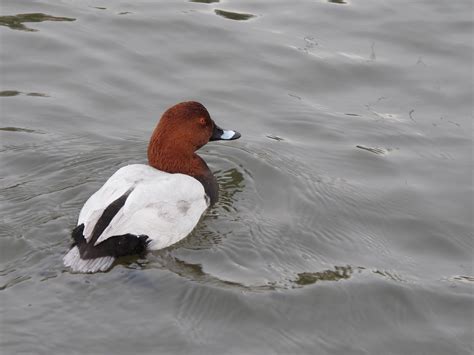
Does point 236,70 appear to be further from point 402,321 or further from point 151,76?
point 402,321

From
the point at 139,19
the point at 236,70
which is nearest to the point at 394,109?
the point at 236,70

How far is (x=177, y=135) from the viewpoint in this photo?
26.5 ft

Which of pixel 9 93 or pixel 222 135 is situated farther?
pixel 9 93

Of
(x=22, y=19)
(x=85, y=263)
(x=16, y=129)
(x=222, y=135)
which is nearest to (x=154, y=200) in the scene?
(x=85, y=263)

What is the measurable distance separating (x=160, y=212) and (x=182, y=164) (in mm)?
893

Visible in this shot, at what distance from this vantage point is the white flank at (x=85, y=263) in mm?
6758

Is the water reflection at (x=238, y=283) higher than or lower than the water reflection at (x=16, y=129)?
lower

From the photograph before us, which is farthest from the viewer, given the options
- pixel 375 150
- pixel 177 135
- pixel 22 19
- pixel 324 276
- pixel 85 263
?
pixel 22 19

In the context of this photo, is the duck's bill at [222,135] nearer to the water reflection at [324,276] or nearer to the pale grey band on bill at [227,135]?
the pale grey band on bill at [227,135]

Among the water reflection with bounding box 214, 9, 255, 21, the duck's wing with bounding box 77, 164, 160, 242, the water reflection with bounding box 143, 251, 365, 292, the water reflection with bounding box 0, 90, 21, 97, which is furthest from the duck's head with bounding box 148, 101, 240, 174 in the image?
the water reflection with bounding box 214, 9, 255, 21

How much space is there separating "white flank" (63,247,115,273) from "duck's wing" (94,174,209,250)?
14cm

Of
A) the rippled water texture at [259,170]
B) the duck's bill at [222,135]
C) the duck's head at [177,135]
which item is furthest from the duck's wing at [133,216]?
the duck's bill at [222,135]

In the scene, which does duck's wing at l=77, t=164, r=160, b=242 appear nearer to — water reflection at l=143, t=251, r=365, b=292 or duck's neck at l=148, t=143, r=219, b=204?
duck's neck at l=148, t=143, r=219, b=204

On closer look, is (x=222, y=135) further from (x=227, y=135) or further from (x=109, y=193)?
(x=109, y=193)
